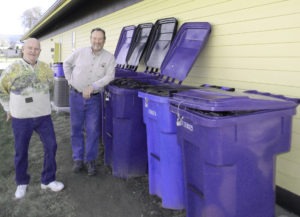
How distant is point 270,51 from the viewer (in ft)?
11.7

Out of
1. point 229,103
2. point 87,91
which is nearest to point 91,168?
point 87,91

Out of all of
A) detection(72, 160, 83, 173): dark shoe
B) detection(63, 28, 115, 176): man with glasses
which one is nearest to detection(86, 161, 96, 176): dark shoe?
detection(63, 28, 115, 176): man with glasses

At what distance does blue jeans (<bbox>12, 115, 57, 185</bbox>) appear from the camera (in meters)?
3.79

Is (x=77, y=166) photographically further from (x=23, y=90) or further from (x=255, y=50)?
(x=255, y=50)

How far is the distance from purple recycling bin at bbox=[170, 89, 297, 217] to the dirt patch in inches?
36.3

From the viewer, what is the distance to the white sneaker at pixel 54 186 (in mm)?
4098

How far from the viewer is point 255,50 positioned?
378cm

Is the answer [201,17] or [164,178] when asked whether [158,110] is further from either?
[201,17]

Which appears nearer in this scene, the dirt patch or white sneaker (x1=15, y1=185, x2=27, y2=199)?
the dirt patch

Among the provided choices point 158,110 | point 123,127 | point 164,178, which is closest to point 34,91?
point 123,127

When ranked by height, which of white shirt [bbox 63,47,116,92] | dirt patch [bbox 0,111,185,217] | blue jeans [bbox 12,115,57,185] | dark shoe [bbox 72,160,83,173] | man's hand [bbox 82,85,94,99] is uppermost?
white shirt [bbox 63,47,116,92]

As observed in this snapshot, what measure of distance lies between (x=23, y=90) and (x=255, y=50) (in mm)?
2536

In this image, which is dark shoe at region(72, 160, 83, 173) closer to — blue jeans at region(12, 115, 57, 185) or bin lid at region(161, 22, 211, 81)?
blue jeans at region(12, 115, 57, 185)

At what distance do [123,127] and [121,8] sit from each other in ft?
15.0
